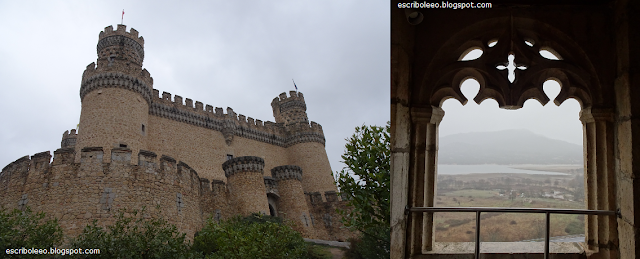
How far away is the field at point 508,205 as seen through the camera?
4.28 meters

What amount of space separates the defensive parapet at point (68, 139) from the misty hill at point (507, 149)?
103 ft

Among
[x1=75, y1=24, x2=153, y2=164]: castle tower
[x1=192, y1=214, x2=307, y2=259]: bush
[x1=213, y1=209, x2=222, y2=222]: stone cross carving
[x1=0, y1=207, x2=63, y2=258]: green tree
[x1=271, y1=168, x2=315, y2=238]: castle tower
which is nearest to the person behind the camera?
[x1=0, y1=207, x2=63, y2=258]: green tree

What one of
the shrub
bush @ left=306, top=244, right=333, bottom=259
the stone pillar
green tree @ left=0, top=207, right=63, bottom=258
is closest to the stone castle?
green tree @ left=0, top=207, right=63, bottom=258

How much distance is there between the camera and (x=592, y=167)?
13.5 ft

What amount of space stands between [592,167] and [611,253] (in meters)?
0.71

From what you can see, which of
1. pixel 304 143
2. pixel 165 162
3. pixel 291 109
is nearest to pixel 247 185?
pixel 165 162

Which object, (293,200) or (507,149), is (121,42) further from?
(507,149)

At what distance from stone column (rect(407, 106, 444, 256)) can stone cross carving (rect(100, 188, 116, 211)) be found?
13.3 metres

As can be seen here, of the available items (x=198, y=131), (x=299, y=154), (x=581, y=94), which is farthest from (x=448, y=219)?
(x=299, y=154)

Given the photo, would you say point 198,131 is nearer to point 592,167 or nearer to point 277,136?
point 277,136

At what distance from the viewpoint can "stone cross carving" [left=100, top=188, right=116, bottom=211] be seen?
1512 cm

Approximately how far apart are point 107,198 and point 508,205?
1382 cm

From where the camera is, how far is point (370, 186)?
490 inches

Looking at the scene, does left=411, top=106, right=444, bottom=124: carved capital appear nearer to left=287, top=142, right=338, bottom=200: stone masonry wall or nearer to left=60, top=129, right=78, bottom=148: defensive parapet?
left=287, top=142, right=338, bottom=200: stone masonry wall
